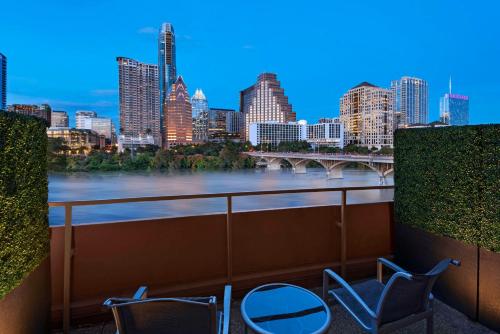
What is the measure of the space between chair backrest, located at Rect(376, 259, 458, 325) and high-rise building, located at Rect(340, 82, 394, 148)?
74.0 metres

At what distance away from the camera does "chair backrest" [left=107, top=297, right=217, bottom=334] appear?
1474mm

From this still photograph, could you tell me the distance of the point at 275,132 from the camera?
91062 millimetres

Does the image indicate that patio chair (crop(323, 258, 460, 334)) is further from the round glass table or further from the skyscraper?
the skyscraper

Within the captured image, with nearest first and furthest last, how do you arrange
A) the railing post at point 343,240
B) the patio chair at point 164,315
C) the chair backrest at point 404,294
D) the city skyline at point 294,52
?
the patio chair at point 164,315, the chair backrest at point 404,294, the railing post at point 343,240, the city skyline at point 294,52

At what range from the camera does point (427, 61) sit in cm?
10488

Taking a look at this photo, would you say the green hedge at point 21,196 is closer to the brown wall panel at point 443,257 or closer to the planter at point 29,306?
the planter at point 29,306

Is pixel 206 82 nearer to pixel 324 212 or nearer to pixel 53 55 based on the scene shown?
pixel 53 55

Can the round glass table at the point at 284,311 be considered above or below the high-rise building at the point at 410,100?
below

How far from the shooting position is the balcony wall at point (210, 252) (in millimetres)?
2623

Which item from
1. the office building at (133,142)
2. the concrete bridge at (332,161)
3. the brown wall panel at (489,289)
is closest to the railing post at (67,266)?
the brown wall panel at (489,289)

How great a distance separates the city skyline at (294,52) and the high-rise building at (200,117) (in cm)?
1617

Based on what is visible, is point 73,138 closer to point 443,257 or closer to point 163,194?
point 163,194

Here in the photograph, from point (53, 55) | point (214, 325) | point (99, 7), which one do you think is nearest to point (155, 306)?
point (214, 325)

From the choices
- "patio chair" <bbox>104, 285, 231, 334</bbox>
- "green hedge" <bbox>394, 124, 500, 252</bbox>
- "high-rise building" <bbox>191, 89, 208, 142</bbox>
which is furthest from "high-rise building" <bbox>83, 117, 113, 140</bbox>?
"patio chair" <bbox>104, 285, 231, 334</bbox>
